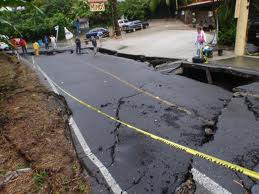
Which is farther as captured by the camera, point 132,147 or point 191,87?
point 191,87

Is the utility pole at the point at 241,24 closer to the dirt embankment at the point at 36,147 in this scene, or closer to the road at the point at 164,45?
the road at the point at 164,45

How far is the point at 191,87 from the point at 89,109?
403 centimetres

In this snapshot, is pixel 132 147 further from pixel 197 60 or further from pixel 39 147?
→ pixel 197 60

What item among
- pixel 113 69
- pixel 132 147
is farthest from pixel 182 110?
pixel 113 69

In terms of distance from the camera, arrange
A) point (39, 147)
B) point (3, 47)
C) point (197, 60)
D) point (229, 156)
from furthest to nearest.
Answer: point (3, 47), point (197, 60), point (39, 147), point (229, 156)

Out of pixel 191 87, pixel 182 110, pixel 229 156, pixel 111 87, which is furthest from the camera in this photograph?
pixel 111 87

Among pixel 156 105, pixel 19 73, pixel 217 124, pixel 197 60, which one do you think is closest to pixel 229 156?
pixel 217 124

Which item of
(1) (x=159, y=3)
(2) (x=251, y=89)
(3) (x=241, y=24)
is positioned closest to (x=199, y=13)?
(1) (x=159, y=3)

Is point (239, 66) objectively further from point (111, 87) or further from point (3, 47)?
point (3, 47)

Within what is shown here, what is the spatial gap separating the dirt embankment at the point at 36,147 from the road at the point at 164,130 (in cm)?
42

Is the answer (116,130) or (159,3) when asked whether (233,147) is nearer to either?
(116,130)

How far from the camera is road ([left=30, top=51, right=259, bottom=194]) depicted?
467cm

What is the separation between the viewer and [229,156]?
16.7 ft

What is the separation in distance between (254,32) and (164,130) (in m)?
10.8
